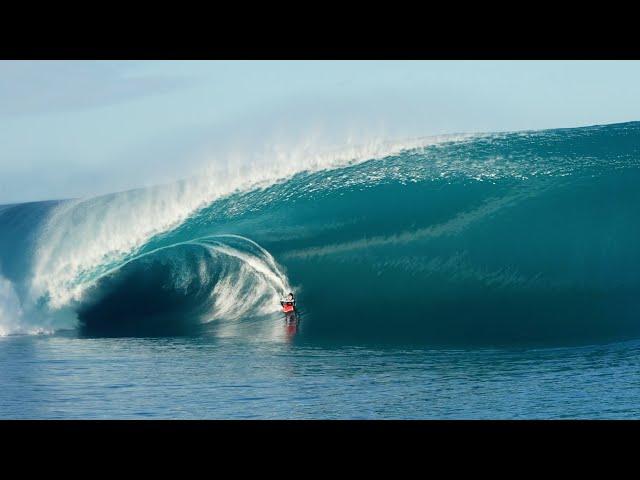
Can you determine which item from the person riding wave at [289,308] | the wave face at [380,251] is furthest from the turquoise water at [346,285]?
the person riding wave at [289,308]

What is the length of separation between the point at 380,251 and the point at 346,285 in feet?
3.11

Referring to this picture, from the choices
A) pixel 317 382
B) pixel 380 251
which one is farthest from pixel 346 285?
pixel 317 382

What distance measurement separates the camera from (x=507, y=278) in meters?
16.3

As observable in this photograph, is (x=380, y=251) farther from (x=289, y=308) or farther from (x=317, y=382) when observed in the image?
(x=317, y=382)

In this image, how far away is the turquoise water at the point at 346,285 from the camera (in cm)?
1156

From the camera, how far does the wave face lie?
15648 mm

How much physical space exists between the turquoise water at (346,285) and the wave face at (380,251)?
36mm

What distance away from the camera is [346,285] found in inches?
652

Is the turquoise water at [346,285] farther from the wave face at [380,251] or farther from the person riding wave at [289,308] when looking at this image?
the person riding wave at [289,308]

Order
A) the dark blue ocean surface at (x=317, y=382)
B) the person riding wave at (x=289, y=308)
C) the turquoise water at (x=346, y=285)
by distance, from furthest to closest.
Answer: the person riding wave at (x=289, y=308) < the turquoise water at (x=346, y=285) < the dark blue ocean surface at (x=317, y=382)
